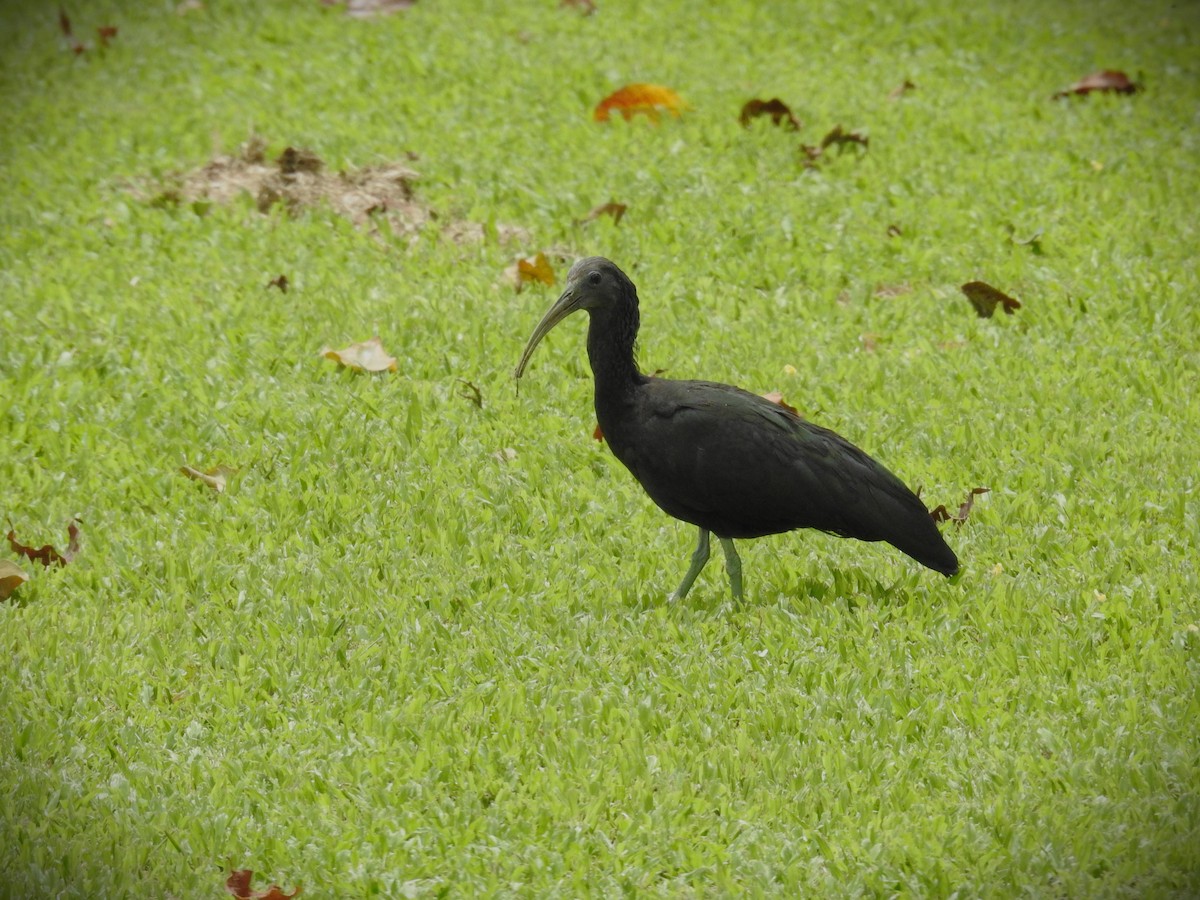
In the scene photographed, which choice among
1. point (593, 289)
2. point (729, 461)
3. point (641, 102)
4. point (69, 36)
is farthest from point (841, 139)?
point (69, 36)

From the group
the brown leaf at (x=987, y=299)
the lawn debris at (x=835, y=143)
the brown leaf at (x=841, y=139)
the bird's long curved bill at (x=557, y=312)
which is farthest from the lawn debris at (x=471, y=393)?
the brown leaf at (x=841, y=139)

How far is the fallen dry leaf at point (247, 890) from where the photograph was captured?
13.1 ft

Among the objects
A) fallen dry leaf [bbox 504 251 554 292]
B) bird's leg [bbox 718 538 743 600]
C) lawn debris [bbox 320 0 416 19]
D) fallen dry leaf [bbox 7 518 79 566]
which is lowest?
fallen dry leaf [bbox 7 518 79 566]

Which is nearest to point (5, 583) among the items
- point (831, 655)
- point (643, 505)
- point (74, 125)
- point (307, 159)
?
point (643, 505)

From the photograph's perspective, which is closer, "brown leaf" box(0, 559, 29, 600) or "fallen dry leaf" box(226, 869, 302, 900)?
"fallen dry leaf" box(226, 869, 302, 900)

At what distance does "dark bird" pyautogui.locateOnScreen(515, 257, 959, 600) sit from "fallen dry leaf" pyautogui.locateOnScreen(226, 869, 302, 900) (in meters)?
1.97

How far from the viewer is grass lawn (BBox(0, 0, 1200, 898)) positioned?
169 inches

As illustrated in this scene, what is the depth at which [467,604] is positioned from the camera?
5508 millimetres

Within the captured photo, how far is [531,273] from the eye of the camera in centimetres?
803

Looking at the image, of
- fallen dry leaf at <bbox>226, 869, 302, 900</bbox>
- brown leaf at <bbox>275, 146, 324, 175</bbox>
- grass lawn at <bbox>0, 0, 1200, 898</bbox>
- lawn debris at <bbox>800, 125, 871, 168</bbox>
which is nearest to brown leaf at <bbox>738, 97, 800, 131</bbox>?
grass lawn at <bbox>0, 0, 1200, 898</bbox>

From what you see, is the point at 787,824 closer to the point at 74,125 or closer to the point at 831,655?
the point at 831,655

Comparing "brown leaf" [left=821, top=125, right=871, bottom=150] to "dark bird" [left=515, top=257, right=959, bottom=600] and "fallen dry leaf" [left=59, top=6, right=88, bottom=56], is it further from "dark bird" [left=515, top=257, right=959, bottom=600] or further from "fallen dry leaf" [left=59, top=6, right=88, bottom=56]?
"fallen dry leaf" [left=59, top=6, right=88, bottom=56]

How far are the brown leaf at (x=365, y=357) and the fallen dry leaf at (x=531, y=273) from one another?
3.39ft

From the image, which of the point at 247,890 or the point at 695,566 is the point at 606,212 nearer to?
the point at 695,566
